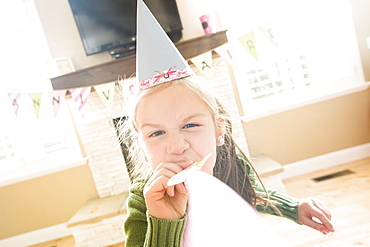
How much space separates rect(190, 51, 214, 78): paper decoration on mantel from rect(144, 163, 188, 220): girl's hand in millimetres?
1947

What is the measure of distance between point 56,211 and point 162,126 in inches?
114

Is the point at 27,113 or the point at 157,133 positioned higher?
the point at 27,113

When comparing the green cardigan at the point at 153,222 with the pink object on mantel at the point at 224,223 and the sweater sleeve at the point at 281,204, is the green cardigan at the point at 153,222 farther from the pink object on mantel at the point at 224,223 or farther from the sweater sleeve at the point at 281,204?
the pink object on mantel at the point at 224,223

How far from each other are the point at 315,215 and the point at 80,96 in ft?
7.39

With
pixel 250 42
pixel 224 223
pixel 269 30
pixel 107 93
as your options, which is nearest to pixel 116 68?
pixel 107 93

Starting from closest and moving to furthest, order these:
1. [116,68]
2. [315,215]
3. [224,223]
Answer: [224,223] < [315,215] < [116,68]

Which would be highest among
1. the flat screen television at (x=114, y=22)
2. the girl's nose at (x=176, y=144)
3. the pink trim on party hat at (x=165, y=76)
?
the flat screen television at (x=114, y=22)

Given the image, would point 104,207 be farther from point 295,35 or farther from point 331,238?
point 295,35

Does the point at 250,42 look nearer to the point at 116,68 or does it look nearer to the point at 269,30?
the point at 269,30

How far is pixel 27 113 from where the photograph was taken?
292cm

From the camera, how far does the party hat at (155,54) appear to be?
52cm

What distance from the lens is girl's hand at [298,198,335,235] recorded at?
0.63 metres

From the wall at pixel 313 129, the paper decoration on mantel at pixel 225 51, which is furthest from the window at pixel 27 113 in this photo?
the wall at pixel 313 129

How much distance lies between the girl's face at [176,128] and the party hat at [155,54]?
3cm
